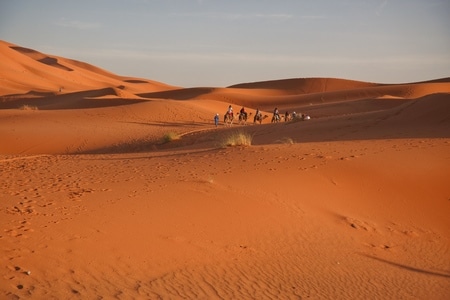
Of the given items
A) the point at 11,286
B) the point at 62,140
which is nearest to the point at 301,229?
the point at 11,286

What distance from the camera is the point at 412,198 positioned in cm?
1048

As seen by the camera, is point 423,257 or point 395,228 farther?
point 395,228

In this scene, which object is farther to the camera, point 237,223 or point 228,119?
point 228,119

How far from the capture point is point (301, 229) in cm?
834

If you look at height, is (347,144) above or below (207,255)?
above

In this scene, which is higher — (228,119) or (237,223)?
(228,119)

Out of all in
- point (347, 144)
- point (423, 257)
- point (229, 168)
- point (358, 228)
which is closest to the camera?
point (423, 257)

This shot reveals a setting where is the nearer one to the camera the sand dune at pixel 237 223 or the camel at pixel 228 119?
the sand dune at pixel 237 223

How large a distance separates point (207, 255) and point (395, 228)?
3913 millimetres

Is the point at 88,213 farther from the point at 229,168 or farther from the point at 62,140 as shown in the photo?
the point at 62,140

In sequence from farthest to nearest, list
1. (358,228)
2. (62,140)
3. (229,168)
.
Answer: (62,140) < (229,168) < (358,228)

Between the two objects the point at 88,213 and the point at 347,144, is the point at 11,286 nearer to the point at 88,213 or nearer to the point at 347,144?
the point at 88,213

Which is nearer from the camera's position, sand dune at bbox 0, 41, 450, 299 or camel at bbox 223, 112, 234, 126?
sand dune at bbox 0, 41, 450, 299

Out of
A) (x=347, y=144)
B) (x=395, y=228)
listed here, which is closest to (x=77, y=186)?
(x=395, y=228)
